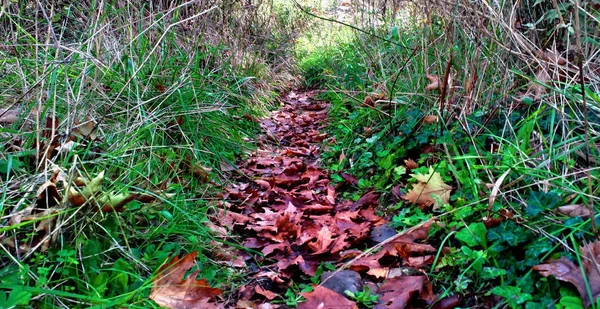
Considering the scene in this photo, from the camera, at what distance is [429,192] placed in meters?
2.03

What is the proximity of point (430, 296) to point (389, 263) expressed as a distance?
27 cm

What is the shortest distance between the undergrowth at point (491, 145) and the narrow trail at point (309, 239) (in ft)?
0.32

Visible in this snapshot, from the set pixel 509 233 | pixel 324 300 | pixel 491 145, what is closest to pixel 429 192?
pixel 491 145

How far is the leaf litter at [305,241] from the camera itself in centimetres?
161

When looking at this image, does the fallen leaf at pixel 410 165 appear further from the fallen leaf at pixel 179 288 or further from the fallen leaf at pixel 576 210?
the fallen leaf at pixel 179 288

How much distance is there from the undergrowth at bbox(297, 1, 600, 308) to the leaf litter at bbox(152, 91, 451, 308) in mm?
97

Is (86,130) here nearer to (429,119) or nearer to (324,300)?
(324,300)

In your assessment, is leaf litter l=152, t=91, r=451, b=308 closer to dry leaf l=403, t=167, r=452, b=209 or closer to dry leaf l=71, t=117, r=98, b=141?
dry leaf l=403, t=167, r=452, b=209

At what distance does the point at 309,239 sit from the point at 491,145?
0.91 meters

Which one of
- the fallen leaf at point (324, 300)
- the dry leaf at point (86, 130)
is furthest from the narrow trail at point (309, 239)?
the dry leaf at point (86, 130)

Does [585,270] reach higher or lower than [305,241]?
higher

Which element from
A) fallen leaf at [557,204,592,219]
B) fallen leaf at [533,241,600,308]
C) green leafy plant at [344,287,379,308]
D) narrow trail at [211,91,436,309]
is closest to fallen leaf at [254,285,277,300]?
narrow trail at [211,91,436,309]

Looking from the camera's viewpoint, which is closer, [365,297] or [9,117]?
[365,297]

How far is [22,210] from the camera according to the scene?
1470 millimetres
